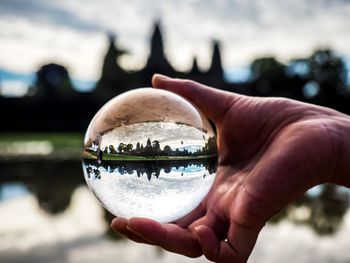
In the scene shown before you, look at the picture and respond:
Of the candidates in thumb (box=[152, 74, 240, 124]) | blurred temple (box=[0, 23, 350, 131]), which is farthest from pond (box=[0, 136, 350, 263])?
blurred temple (box=[0, 23, 350, 131])

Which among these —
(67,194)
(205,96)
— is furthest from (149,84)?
(205,96)

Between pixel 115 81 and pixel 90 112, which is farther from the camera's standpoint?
pixel 115 81

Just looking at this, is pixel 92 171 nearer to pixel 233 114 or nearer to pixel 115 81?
pixel 233 114

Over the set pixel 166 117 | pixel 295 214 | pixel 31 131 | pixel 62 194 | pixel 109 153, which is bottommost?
pixel 31 131

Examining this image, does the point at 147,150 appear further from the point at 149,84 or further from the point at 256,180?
the point at 149,84

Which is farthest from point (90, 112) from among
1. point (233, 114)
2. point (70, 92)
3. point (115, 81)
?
point (233, 114)

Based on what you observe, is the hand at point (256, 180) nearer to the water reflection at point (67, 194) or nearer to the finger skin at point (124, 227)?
the finger skin at point (124, 227)

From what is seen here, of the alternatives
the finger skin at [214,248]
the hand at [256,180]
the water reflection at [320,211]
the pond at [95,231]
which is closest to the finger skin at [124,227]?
the hand at [256,180]
